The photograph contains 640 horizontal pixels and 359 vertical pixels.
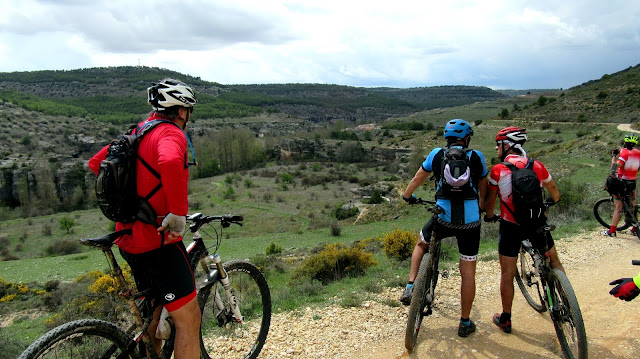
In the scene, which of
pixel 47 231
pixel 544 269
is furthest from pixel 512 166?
pixel 47 231

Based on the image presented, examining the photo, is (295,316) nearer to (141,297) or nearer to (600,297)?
(141,297)

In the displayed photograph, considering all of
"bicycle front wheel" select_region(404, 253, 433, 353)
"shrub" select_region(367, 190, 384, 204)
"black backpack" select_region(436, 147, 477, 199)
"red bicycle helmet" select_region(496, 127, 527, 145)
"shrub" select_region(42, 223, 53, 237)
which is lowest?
"shrub" select_region(42, 223, 53, 237)

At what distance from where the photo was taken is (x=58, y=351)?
102 inches

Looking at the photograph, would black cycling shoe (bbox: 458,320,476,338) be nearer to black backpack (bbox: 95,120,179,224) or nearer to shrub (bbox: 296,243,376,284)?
black backpack (bbox: 95,120,179,224)

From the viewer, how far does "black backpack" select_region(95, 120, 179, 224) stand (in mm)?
2542

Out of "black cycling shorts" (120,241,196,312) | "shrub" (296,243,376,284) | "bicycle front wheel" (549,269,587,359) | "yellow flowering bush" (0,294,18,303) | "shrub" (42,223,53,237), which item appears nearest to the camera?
"black cycling shorts" (120,241,196,312)

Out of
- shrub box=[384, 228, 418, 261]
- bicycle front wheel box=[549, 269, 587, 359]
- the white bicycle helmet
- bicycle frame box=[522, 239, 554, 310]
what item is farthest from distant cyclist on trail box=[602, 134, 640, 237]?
the white bicycle helmet

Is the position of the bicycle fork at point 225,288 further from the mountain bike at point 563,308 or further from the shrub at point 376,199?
the shrub at point 376,199

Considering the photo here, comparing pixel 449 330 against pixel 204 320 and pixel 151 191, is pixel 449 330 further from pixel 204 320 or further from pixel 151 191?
pixel 151 191

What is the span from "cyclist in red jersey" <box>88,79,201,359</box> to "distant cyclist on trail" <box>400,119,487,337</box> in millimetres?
2387

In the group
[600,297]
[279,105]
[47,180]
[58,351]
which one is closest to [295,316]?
[58,351]

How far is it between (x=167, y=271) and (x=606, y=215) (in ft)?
40.6

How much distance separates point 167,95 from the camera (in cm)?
290

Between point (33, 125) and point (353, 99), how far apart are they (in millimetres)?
130097
